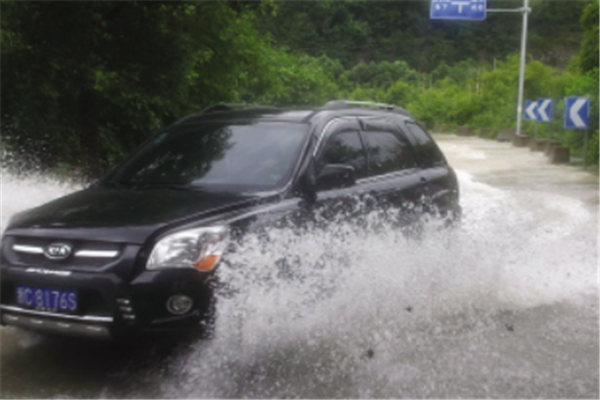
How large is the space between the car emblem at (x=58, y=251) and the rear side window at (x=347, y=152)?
2071mm

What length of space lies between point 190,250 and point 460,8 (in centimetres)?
2203

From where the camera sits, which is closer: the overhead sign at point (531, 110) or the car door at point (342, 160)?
the car door at point (342, 160)

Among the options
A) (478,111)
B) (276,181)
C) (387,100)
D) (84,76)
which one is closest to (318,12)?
(387,100)

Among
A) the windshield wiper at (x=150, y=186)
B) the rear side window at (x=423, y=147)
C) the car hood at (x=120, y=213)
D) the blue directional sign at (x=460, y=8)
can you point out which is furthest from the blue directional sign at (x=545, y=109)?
the car hood at (x=120, y=213)

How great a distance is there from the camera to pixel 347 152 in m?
6.04

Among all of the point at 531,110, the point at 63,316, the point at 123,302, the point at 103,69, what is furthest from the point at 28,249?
the point at 531,110

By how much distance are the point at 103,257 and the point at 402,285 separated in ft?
8.92

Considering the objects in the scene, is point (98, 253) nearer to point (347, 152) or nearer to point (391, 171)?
point (347, 152)

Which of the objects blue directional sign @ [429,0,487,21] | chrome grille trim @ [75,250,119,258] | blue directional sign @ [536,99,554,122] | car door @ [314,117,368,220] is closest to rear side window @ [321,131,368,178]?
car door @ [314,117,368,220]

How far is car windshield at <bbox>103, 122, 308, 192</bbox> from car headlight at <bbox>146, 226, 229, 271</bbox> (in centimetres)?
78

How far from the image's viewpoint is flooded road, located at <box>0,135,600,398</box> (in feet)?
14.2

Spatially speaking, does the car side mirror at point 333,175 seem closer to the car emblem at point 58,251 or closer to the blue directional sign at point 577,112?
the car emblem at point 58,251

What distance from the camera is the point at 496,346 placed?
5098 mm

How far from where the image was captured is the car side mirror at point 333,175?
5.39 metres
